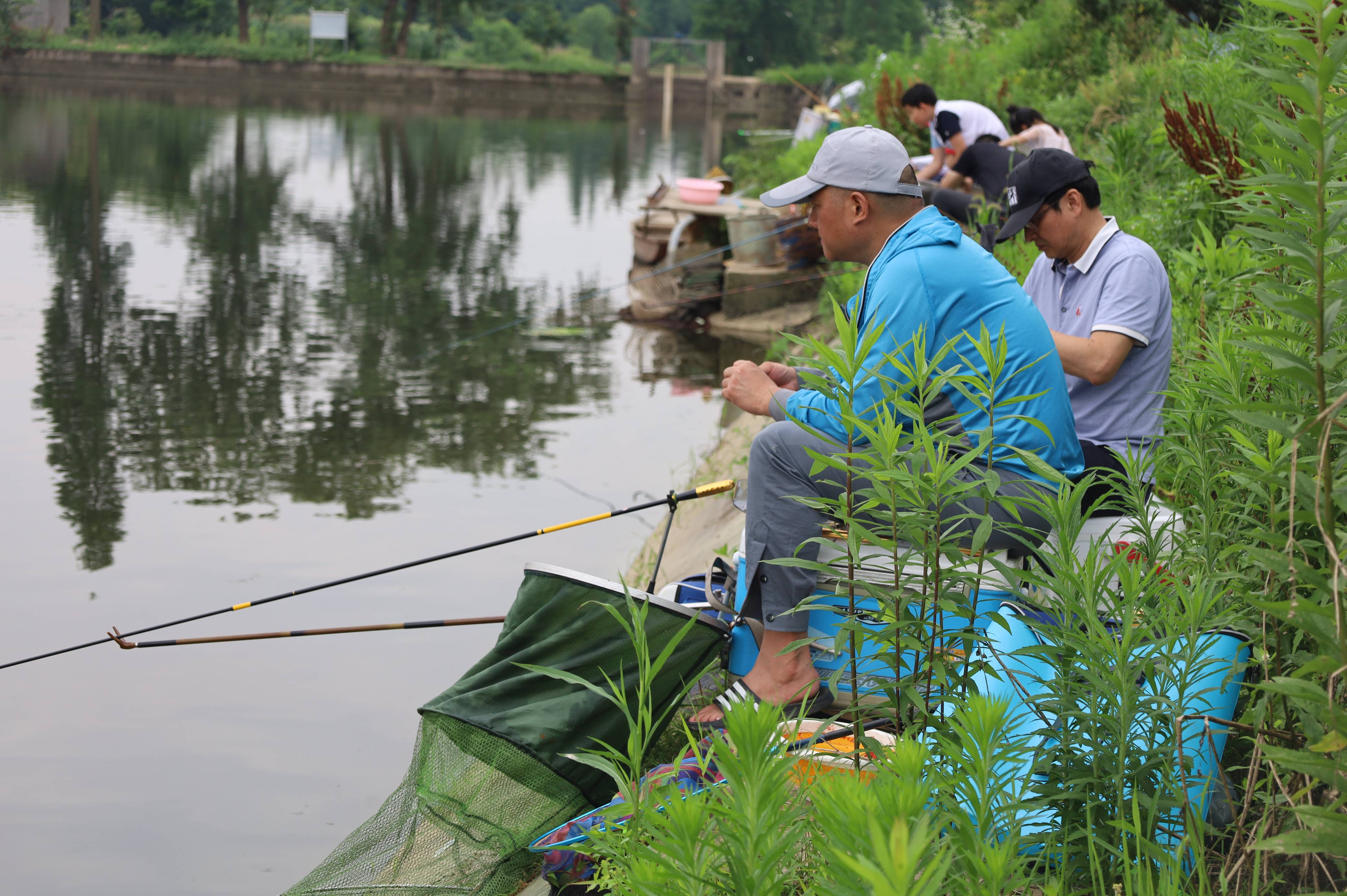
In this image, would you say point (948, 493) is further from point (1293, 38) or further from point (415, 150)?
point (415, 150)

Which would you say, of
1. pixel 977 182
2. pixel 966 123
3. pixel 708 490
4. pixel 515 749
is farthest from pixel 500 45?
pixel 515 749

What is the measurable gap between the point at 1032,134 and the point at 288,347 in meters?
5.93

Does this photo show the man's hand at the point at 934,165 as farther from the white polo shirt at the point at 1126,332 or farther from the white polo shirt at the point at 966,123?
the white polo shirt at the point at 1126,332

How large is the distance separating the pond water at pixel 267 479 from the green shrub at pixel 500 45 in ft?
141

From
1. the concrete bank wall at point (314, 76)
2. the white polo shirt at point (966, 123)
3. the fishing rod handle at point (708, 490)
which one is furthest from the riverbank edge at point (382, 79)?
the fishing rod handle at point (708, 490)

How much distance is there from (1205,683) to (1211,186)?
12.6 feet

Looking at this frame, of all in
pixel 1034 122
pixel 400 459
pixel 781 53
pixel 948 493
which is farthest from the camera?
pixel 781 53

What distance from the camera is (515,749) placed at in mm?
3080

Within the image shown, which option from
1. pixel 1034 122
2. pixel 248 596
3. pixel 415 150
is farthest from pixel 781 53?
pixel 248 596

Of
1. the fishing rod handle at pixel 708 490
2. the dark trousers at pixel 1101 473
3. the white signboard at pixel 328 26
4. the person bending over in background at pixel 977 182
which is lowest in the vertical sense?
the fishing rod handle at pixel 708 490

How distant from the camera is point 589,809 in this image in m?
3.18

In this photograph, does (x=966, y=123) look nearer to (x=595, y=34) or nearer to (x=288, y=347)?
(x=288, y=347)

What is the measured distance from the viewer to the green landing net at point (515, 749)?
3.03m

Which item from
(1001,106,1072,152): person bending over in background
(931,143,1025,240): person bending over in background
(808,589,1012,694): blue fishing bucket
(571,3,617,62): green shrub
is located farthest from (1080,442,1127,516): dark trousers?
(571,3,617,62): green shrub
